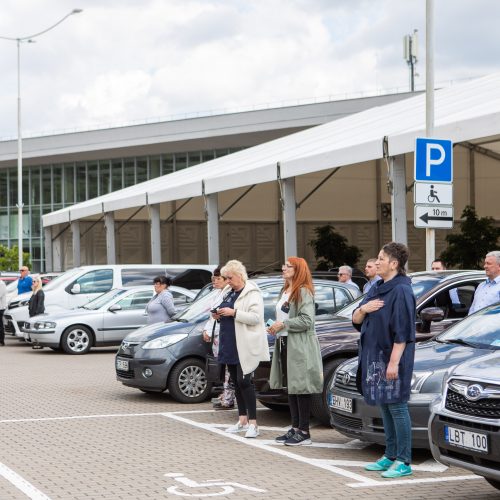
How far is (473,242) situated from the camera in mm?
28609

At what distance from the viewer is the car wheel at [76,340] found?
2081cm

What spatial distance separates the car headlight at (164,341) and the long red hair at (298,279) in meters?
3.76

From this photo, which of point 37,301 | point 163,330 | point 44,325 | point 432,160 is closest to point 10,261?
point 37,301

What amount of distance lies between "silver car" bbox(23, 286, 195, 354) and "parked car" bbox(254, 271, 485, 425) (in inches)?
373

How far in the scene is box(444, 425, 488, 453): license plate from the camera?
6.40 metres

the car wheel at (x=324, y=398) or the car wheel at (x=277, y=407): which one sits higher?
the car wheel at (x=324, y=398)

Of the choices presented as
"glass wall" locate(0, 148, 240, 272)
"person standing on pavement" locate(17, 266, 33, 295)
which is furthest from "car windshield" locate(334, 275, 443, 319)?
"glass wall" locate(0, 148, 240, 272)

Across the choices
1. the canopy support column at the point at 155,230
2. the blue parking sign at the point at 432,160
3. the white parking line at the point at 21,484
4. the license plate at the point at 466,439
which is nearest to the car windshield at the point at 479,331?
→ the license plate at the point at 466,439

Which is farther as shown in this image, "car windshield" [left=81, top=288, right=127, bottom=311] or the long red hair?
"car windshield" [left=81, top=288, right=127, bottom=311]

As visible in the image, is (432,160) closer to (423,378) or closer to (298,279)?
(298,279)

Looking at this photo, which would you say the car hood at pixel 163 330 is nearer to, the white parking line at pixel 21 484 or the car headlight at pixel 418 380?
the white parking line at pixel 21 484

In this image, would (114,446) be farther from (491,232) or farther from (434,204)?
(491,232)

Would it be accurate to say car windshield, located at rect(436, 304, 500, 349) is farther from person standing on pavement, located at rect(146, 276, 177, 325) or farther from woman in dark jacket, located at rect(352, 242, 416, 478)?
person standing on pavement, located at rect(146, 276, 177, 325)

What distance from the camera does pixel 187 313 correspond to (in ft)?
45.4
